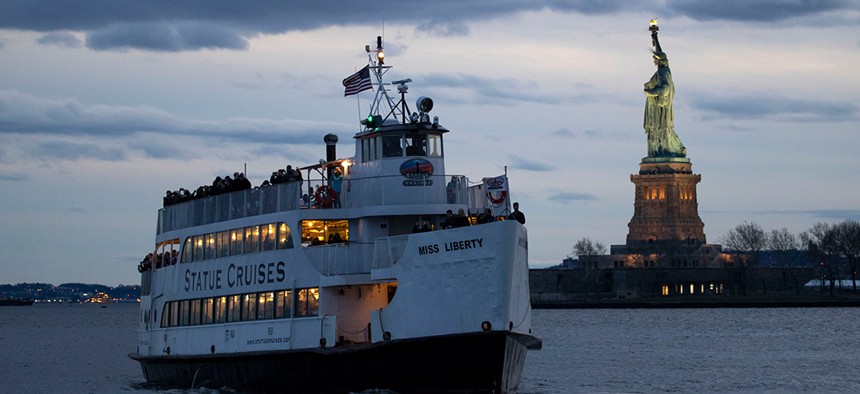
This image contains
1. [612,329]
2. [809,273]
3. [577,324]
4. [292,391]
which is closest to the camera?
[292,391]

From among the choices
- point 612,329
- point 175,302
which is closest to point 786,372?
point 175,302

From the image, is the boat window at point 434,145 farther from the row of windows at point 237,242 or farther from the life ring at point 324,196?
the row of windows at point 237,242

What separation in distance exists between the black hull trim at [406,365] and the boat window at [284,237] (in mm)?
2913

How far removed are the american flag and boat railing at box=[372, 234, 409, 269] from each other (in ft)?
17.9

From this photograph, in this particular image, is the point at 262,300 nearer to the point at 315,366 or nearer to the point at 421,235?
the point at 315,366

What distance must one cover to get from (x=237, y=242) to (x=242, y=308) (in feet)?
6.66

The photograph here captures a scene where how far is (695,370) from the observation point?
2450 inches

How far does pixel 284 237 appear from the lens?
39344 millimetres

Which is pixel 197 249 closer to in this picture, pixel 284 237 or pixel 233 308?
pixel 233 308

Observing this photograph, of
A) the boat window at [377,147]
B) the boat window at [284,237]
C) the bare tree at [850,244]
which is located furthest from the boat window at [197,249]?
the bare tree at [850,244]

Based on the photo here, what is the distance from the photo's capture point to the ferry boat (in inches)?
1368

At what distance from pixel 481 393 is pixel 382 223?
5.88 m

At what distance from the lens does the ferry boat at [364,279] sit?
34750 millimetres

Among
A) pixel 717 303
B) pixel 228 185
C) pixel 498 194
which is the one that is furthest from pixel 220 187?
Result: pixel 717 303
